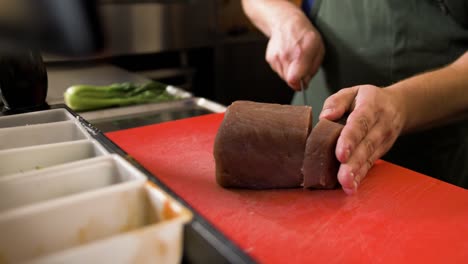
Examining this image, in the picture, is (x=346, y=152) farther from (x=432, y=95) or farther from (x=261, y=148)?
(x=432, y=95)

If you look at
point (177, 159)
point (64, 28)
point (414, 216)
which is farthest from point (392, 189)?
point (64, 28)

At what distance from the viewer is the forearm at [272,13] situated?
1.49m

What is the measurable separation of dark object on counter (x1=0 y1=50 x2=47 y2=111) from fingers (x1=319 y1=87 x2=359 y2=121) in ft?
2.32

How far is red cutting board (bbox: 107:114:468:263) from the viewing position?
29.2 inches

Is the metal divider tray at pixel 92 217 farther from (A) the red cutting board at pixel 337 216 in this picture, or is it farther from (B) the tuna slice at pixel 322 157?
(B) the tuna slice at pixel 322 157

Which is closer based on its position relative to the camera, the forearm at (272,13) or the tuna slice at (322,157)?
the tuna slice at (322,157)

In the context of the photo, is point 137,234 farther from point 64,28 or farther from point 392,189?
point 392,189

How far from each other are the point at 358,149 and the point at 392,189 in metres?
0.14

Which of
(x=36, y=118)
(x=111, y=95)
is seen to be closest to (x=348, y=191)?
(x=36, y=118)

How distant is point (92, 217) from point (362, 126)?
2.01 feet

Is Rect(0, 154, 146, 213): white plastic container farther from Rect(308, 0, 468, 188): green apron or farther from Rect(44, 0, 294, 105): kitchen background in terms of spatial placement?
Rect(44, 0, 294, 105): kitchen background

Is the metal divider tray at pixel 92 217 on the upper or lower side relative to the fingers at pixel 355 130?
upper

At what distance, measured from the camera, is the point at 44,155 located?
693 millimetres

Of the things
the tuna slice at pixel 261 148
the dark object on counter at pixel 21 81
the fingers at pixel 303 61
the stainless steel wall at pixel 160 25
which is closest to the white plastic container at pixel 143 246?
the tuna slice at pixel 261 148
